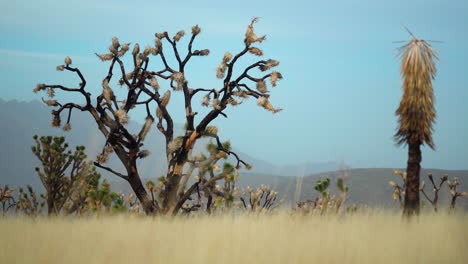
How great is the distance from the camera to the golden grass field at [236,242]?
8.52 meters

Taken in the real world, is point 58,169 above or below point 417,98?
below

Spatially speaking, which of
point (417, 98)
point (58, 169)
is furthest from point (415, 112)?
point (58, 169)

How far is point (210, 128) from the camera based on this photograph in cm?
1717

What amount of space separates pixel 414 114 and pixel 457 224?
13.2ft

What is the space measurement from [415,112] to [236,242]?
894 cm

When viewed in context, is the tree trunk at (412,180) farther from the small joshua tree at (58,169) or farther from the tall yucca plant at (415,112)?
the small joshua tree at (58,169)

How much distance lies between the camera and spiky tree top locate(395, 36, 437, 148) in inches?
625

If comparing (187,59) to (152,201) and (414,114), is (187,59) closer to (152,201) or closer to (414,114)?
(152,201)

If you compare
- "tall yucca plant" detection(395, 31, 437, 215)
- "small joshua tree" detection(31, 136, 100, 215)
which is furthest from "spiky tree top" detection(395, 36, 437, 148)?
"small joshua tree" detection(31, 136, 100, 215)

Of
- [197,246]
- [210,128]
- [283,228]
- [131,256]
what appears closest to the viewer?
[131,256]

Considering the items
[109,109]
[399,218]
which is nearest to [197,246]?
[399,218]

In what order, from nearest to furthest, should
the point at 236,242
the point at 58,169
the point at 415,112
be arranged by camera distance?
the point at 236,242 < the point at 415,112 < the point at 58,169

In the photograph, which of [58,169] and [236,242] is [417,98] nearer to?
[236,242]

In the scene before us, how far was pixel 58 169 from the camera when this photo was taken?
22453mm
